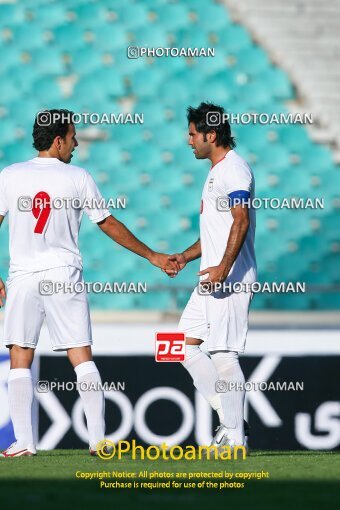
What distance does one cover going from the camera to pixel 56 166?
466cm

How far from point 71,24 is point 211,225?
7142mm

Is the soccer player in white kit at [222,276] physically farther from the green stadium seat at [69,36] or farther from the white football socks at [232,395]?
the green stadium seat at [69,36]

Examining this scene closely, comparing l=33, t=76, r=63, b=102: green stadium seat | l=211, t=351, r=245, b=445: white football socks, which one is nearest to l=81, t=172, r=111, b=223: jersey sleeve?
l=211, t=351, r=245, b=445: white football socks

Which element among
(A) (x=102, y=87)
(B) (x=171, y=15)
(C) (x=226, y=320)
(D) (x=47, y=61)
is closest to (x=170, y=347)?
(C) (x=226, y=320)

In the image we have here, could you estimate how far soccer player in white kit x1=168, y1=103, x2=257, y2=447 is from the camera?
178 inches

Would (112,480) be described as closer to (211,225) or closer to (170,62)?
(211,225)

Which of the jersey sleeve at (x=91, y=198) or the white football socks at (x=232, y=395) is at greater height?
the jersey sleeve at (x=91, y=198)

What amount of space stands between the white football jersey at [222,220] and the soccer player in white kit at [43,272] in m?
0.47

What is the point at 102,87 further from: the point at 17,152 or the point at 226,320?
the point at 226,320

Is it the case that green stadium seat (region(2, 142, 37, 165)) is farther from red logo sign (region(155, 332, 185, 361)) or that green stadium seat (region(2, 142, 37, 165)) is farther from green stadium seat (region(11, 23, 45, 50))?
red logo sign (region(155, 332, 185, 361))

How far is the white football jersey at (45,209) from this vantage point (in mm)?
4574

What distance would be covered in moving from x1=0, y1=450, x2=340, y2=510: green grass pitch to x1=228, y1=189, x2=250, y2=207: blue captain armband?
3.49 ft

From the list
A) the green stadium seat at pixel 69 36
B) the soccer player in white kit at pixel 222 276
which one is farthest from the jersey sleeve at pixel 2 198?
the green stadium seat at pixel 69 36

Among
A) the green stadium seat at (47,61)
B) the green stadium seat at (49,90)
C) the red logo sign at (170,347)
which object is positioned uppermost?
the green stadium seat at (47,61)
